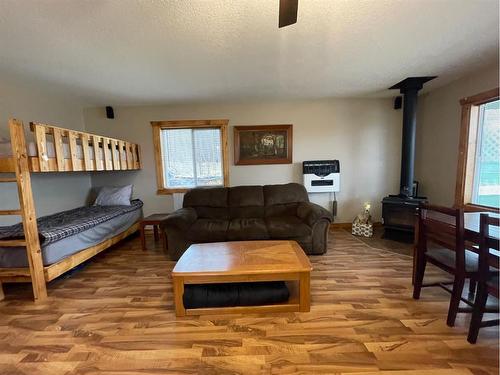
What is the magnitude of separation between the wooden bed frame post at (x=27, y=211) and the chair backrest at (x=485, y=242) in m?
3.38

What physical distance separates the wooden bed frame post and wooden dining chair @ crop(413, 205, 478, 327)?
10.9 ft

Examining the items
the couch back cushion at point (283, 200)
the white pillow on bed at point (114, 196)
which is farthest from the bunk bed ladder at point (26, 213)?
the couch back cushion at point (283, 200)

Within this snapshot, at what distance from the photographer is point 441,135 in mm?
3318

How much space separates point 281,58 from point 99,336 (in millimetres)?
2851

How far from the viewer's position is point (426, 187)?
12.1 feet

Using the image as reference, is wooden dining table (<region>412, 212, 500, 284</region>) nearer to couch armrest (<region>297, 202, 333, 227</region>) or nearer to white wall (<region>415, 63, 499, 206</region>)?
couch armrest (<region>297, 202, 333, 227</region>)

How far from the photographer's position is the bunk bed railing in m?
2.16

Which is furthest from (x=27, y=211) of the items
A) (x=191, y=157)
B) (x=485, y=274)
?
(x=485, y=274)

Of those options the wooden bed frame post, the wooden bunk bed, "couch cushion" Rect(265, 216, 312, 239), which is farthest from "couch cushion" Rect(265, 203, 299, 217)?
the wooden bed frame post

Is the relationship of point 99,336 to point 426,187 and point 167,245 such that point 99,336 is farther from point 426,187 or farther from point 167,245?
point 426,187

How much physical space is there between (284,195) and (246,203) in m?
0.61

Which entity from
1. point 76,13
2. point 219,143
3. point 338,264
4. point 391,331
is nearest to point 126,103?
point 219,143

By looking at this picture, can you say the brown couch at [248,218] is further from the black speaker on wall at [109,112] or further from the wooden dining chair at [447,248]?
the black speaker on wall at [109,112]

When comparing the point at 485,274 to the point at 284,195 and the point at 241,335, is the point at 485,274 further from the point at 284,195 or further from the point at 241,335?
the point at 284,195
